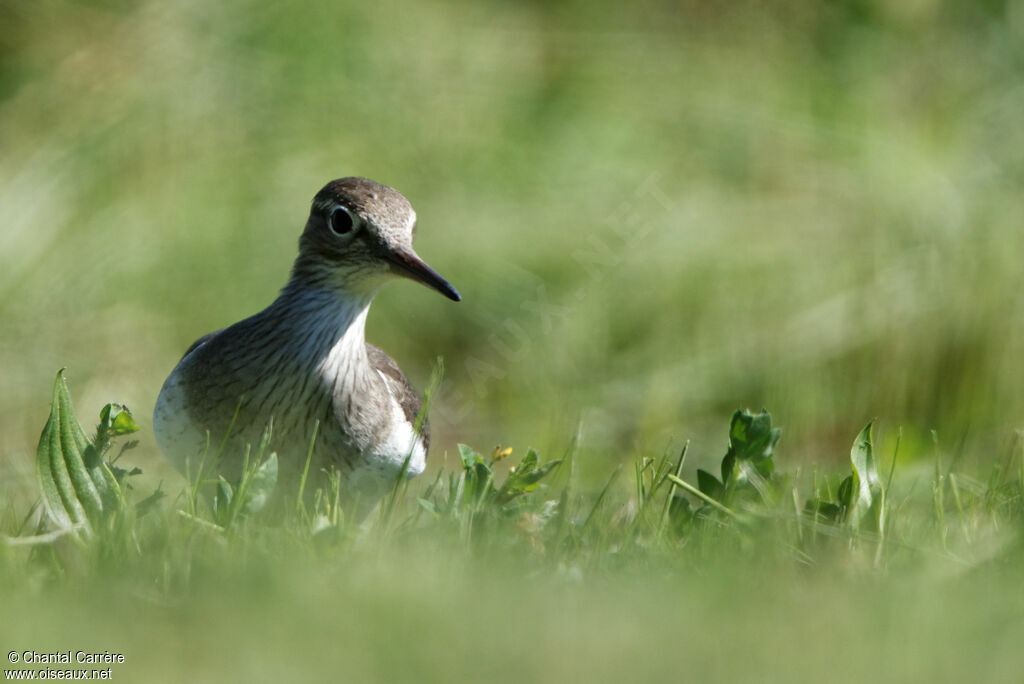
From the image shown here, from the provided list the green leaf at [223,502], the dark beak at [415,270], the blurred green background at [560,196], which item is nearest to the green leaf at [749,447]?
the dark beak at [415,270]

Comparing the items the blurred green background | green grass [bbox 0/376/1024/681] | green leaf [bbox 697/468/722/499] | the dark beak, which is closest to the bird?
the dark beak

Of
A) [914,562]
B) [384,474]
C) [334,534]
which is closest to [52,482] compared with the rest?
[334,534]

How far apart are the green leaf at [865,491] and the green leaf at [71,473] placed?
84.0 inches

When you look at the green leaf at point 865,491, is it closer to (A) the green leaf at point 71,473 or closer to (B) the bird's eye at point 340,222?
(B) the bird's eye at point 340,222

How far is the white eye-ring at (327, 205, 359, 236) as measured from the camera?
13.9 ft

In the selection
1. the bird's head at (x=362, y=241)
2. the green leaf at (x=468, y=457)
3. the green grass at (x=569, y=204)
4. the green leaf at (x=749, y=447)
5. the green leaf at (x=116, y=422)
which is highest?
the green grass at (x=569, y=204)

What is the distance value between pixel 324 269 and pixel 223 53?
408 centimetres

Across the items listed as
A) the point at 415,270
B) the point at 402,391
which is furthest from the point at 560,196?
the point at 415,270

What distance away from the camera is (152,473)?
5949 millimetres

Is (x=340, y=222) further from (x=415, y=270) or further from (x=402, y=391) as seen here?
(x=402, y=391)

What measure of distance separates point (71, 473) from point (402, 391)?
5.37 feet

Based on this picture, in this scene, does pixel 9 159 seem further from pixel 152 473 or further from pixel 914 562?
pixel 914 562

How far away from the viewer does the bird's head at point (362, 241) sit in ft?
13.5

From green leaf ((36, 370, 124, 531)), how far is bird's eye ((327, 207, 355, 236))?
1.16m
